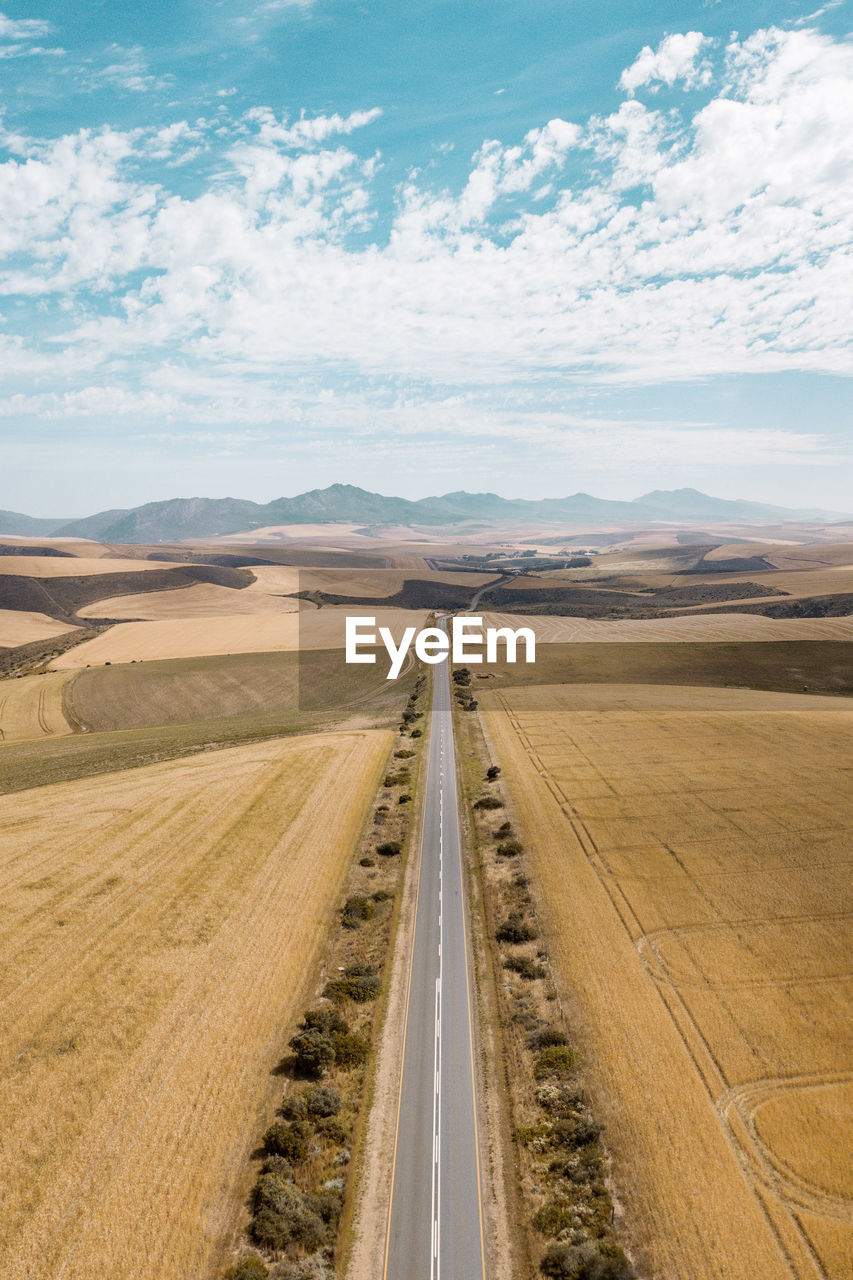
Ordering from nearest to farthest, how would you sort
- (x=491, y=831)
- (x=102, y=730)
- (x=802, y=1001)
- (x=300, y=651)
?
(x=802, y=1001), (x=491, y=831), (x=102, y=730), (x=300, y=651)

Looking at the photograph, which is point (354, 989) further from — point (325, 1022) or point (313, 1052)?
point (313, 1052)

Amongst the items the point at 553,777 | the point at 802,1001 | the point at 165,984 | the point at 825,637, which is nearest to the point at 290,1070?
the point at 165,984

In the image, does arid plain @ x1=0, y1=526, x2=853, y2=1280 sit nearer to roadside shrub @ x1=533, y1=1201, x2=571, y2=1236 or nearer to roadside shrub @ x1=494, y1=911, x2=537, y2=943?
roadside shrub @ x1=494, y1=911, x2=537, y2=943

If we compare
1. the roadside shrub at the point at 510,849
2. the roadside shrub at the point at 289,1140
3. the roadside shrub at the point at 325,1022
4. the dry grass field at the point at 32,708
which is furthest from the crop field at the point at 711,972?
the dry grass field at the point at 32,708

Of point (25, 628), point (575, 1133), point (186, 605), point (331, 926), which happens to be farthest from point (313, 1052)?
point (186, 605)

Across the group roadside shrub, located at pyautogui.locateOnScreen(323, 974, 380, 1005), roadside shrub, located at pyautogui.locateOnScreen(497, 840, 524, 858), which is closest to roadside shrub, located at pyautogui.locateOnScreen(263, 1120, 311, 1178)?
roadside shrub, located at pyautogui.locateOnScreen(323, 974, 380, 1005)

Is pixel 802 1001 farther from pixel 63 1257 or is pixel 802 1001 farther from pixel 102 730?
pixel 102 730
